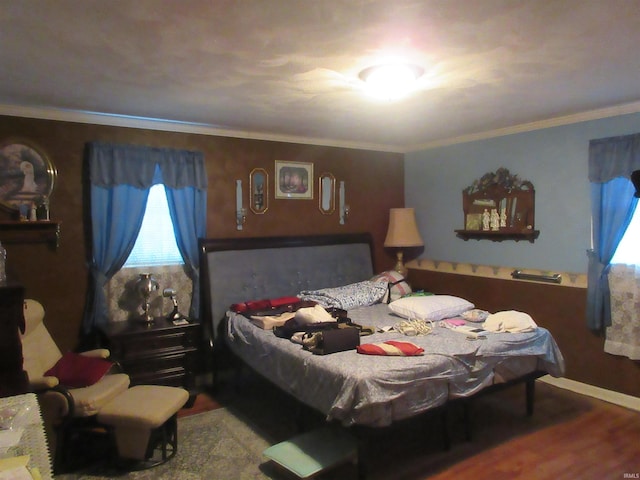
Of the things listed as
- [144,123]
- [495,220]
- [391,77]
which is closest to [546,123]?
[495,220]

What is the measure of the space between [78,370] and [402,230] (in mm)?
3538

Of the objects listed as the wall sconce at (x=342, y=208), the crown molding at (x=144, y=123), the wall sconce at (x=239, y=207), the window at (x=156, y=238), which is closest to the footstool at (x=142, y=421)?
the window at (x=156, y=238)

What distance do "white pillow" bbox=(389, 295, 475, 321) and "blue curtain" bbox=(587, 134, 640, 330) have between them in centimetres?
102

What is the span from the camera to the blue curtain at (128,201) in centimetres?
373

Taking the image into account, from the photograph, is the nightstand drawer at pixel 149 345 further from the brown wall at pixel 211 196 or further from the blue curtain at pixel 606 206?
the blue curtain at pixel 606 206

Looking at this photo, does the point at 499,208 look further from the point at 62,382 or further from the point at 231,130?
the point at 62,382

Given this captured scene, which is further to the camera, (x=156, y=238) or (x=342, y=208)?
(x=342, y=208)

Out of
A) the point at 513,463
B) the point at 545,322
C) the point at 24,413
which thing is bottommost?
the point at 513,463

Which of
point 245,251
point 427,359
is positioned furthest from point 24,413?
point 245,251

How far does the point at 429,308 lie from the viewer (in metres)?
3.82

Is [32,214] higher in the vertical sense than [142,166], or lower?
lower

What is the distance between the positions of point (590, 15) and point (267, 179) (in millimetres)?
3228

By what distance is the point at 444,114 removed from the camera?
3832 millimetres

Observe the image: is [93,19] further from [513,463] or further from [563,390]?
[563,390]
